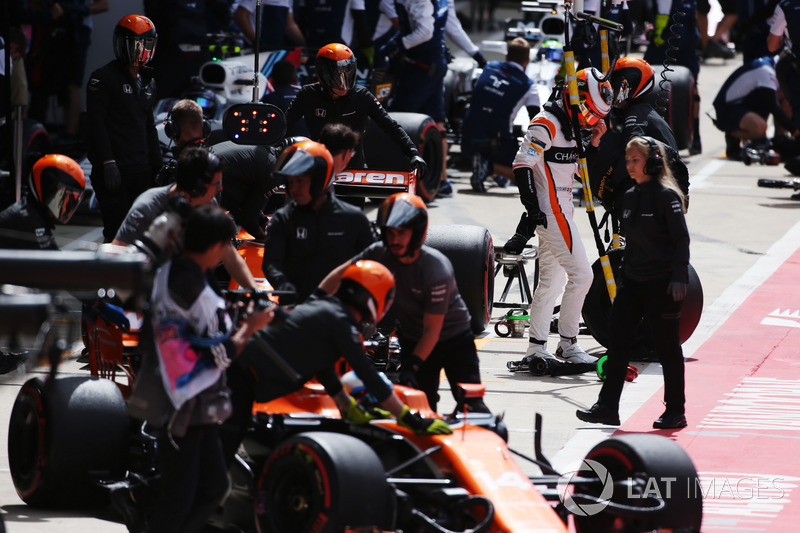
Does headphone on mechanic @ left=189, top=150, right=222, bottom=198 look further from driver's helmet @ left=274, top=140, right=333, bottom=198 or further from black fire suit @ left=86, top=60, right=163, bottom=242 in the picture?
black fire suit @ left=86, top=60, right=163, bottom=242

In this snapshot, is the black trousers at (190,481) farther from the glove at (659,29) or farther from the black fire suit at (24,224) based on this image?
the glove at (659,29)

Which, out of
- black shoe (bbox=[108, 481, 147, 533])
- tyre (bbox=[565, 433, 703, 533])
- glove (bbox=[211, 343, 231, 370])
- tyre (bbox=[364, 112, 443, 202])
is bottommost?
tyre (bbox=[364, 112, 443, 202])

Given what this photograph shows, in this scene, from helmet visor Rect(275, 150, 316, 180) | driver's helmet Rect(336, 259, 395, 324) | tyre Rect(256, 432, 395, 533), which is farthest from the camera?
helmet visor Rect(275, 150, 316, 180)

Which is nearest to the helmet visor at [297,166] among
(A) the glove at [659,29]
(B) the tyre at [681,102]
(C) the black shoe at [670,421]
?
(C) the black shoe at [670,421]

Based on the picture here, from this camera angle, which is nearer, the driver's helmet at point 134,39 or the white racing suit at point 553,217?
the white racing suit at point 553,217

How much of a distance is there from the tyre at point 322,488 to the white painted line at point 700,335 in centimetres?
221

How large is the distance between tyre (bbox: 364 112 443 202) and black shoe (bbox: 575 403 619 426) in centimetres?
560

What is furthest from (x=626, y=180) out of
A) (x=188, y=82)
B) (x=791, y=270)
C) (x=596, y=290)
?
(x=188, y=82)

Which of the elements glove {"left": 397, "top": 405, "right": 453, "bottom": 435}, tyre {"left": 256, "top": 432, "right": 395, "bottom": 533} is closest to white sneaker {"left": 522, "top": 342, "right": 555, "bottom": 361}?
glove {"left": 397, "top": 405, "right": 453, "bottom": 435}

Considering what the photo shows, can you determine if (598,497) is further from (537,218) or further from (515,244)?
(515,244)

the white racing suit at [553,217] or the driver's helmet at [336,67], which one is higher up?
the driver's helmet at [336,67]

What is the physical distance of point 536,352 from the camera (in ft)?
33.1

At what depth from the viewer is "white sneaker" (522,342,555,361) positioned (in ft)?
33.0

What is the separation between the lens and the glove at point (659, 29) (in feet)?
61.4
